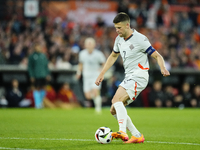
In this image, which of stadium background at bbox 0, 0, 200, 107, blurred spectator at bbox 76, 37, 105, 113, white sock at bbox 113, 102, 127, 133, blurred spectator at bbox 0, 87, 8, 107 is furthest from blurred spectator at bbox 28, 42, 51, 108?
white sock at bbox 113, 102, 127, 133

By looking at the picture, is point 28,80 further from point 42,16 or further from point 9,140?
point 9,140

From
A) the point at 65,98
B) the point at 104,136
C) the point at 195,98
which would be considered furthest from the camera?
the point at 195,98

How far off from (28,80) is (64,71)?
1788 mm

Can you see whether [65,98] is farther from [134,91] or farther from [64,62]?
[134,91]

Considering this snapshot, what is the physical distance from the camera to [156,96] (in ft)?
62.5

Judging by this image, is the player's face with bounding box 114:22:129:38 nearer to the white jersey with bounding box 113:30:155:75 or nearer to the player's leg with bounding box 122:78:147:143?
the white jersey with bounding box 113:30:155:75

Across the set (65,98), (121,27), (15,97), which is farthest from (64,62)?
(121,27)

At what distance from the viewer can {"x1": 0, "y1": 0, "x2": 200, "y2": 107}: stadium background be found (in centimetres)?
1931

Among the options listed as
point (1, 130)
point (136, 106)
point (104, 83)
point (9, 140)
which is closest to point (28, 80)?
point (104, 83)

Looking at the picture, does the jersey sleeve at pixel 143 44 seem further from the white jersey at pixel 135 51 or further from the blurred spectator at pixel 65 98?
the blurred spectator at pixel 65 98

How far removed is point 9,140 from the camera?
6.93 metres

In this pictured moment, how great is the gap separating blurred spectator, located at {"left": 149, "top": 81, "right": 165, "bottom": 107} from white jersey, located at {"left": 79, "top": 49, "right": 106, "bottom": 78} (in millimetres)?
4460

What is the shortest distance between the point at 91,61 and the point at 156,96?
17.0ft

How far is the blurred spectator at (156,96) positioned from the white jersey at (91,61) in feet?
14.6
